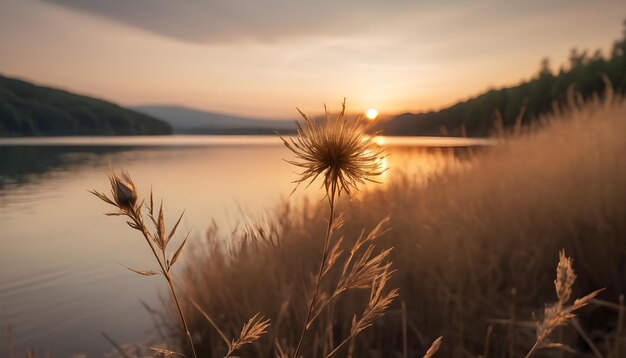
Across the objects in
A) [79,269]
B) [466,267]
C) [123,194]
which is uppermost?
[123,194]

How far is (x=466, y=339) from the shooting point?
169 inches

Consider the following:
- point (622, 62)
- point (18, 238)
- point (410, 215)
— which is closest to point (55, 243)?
point (18, 238)

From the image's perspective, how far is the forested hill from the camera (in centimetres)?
14225

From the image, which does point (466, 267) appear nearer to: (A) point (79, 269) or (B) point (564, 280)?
(B) point (564, 280)

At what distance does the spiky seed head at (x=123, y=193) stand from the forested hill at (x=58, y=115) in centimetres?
16453

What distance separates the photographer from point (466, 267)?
5074mm

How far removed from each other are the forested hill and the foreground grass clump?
161 meters

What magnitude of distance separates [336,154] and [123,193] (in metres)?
0.47

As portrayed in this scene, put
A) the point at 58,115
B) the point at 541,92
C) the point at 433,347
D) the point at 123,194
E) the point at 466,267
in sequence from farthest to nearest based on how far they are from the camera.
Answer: the point at 58,115 → the point at 541,92 → the point at 466,267 → the point at 433,347 → the point at 123,194

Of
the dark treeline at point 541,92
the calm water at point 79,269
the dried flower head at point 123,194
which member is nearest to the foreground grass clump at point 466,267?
the calm water at point 79,269

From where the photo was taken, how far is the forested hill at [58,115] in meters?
142

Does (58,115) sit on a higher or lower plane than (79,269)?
higher

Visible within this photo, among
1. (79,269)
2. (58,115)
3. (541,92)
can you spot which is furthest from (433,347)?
(58,115)

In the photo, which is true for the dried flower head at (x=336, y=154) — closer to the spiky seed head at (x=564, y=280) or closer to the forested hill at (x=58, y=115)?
the spiky seed head at (x=564, y=280)
